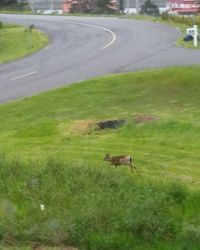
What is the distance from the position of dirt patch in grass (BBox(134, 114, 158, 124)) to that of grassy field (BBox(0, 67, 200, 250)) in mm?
22

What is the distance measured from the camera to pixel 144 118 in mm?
15922

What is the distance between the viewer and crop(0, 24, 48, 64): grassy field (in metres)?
34.1

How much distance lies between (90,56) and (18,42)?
8376 millimetres

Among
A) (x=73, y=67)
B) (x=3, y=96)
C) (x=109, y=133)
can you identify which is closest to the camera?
(x=109, y=133)

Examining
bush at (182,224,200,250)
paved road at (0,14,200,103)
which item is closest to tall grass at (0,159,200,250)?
bush at (182,224,200,250)

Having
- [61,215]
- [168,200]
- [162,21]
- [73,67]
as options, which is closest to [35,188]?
[61,215]

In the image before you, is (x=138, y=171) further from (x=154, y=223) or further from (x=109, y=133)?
(x=109, y=133)

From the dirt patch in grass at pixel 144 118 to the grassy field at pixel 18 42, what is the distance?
54.0 feet

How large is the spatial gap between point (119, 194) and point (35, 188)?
1372mm

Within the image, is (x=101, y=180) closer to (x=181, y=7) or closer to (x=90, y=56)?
(x=90, y=56)

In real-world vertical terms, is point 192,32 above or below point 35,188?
below

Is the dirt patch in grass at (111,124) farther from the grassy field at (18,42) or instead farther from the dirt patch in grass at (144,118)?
the grassy field at (18,42)

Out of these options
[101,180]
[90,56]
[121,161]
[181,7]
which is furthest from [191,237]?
[181,7]

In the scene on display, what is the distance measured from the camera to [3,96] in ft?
73.6
